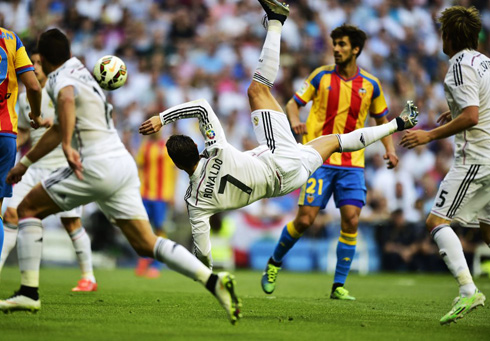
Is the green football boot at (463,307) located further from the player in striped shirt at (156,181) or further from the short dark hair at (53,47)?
the player in striped shirt at (156,181)

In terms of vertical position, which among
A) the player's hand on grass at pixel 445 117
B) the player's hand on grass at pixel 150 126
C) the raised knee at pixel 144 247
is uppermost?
the player's hand on grass at pixel 445 117

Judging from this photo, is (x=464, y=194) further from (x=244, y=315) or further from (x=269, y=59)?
(x=269, y=59)

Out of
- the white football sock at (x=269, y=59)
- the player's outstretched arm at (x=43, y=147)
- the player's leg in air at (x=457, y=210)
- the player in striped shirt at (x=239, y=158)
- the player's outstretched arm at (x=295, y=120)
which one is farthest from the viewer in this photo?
the player's outstretched arm at (x=295, y=120)

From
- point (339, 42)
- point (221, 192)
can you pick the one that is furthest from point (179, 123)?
point (221, 192)

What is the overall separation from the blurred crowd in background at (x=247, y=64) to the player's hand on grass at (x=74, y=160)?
1098 cm

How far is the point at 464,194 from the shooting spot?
21.7 ft

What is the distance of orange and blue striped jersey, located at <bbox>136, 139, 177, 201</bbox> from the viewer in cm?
1512

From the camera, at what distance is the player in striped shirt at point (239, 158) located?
6996 mm

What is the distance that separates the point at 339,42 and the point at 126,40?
1193 cm

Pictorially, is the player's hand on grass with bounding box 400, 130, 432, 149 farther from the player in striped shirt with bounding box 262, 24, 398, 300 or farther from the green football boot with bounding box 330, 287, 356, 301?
the green football boot with bounding box 330, 287, 356, 301

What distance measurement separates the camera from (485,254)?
50.9ft

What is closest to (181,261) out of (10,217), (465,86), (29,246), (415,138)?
(29,246)

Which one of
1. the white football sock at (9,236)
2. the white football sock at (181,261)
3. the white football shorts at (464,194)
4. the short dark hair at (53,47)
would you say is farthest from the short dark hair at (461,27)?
the white football sock at (9,236)

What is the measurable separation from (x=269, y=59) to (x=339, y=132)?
2272mm
